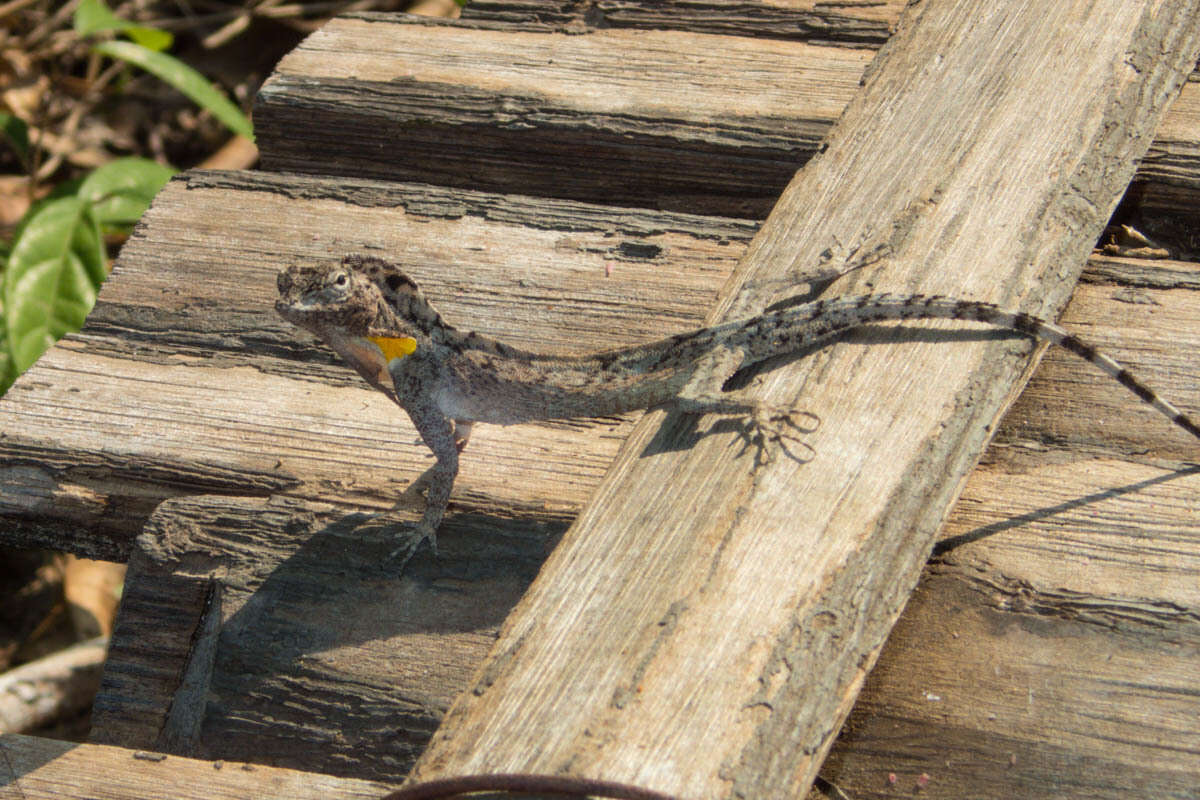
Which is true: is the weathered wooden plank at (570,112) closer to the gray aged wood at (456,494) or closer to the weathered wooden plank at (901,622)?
the gray aged wood at (456,494)

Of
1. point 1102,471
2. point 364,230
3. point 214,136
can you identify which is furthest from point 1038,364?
→ point 214,136

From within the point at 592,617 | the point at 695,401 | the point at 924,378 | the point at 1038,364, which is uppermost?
the point at 1038,364

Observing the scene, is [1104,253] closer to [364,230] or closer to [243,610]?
[364,230]

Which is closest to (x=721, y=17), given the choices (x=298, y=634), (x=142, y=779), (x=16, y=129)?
(x=298, y=634)

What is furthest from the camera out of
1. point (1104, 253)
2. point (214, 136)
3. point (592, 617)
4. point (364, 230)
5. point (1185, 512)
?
point (214, 136)

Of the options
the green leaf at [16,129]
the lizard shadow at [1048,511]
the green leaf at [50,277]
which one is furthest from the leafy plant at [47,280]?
the lizard shadow at [1048,511]

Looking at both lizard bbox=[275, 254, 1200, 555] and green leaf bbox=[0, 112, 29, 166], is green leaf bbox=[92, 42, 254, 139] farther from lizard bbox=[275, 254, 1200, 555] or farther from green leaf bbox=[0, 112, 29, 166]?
lizard bbox=[275, 254, 1200, 555]

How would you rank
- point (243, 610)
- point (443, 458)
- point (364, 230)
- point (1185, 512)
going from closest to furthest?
point (1185, 512) < point (243, 610) < point (443, 458) < point (364, 230)
